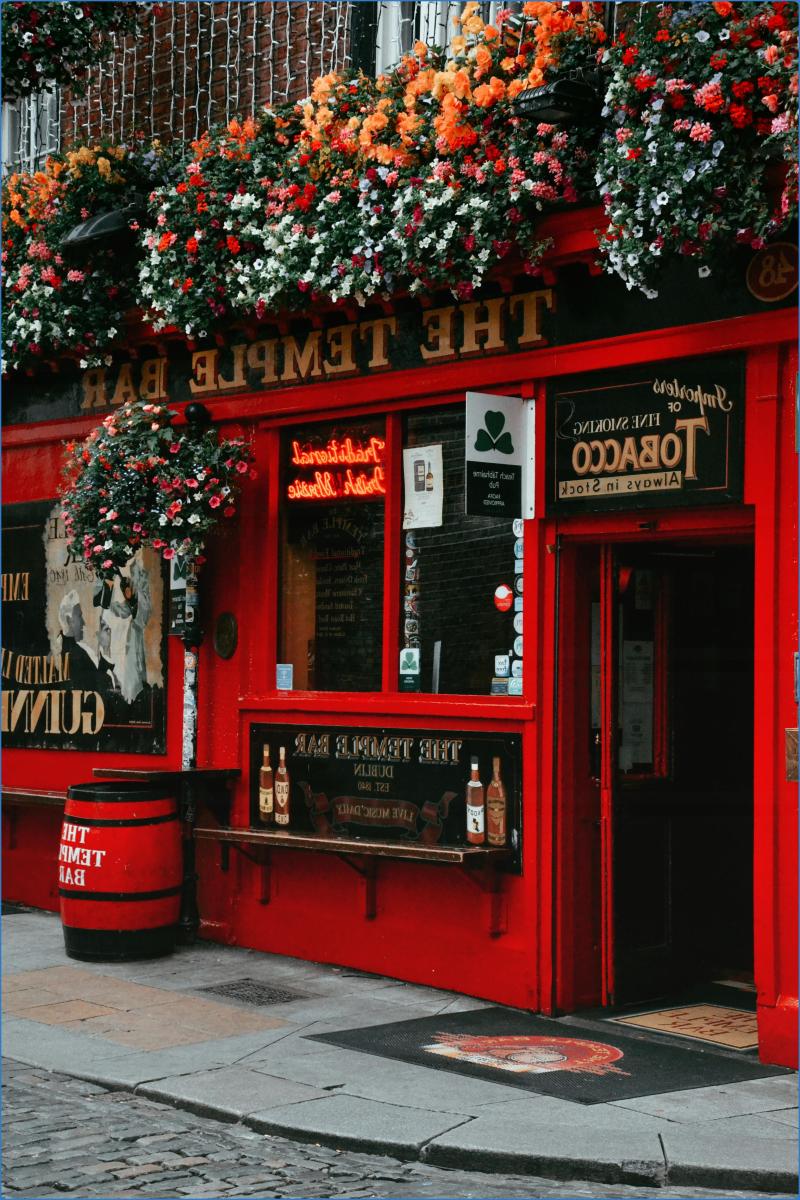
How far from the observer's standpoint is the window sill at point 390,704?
8.88m

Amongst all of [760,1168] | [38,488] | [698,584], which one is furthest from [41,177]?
[760,1168]

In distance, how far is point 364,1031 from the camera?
8.12m

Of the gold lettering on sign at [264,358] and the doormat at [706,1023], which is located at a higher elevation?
the gold lettering on sign at [264,358]

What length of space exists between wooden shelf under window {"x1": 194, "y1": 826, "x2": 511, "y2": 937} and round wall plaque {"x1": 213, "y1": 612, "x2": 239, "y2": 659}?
1.18 m

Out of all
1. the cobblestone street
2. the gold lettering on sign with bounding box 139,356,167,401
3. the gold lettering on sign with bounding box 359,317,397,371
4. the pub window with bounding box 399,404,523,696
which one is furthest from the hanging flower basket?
the cobblestone street

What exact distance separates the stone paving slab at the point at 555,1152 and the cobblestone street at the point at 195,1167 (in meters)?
0.05

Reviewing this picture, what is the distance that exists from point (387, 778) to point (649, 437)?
267cm

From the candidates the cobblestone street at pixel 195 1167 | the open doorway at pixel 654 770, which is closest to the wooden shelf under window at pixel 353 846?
the open doorway at pixel 654 770

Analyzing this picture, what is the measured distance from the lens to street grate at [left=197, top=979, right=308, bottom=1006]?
350 inches

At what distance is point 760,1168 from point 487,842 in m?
3.30

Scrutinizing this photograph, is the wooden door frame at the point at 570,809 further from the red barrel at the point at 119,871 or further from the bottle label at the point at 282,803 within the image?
the red barrel at the point at 119,871

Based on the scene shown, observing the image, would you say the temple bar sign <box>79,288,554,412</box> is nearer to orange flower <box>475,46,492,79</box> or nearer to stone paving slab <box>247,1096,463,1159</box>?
orange flower <box>475,46,492,79</box>

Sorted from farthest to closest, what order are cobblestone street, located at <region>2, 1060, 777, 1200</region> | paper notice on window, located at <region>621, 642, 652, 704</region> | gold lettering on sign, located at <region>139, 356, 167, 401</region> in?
gold lettering on sign, located at <region>139, 356, 167, 401</region>, paper notice on window, located at <region>621, 642, 652, 704</region>, cobblestone street, located at <region>2, 1060, 777, 1200</region>

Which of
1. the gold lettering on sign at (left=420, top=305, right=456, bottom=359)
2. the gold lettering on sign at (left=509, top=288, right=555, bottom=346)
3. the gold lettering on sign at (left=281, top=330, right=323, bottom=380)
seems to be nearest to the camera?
the gold lettering on sign at (left=509, top=288, right=555, bottom=346)
